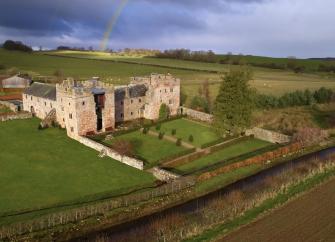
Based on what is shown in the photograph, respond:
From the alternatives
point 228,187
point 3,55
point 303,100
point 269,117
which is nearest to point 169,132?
point 228,187

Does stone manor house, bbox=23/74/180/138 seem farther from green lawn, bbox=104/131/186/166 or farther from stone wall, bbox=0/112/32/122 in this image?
green lawn, bbox=104/131/186/166

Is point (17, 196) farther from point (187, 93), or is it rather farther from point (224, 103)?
point (187, 93)

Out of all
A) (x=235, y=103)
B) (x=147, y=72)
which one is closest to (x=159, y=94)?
(x=235, y=103)

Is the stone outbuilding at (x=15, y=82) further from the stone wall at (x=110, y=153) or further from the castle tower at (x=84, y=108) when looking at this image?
the stone wall at (x=110, y=153)

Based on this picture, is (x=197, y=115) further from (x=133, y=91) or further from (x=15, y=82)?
(x=15, y=82)

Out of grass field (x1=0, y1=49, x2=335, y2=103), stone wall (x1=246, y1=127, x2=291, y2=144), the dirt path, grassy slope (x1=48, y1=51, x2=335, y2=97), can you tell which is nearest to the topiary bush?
stone wall (x1=246, y1=127, x2=291, y2=144)
